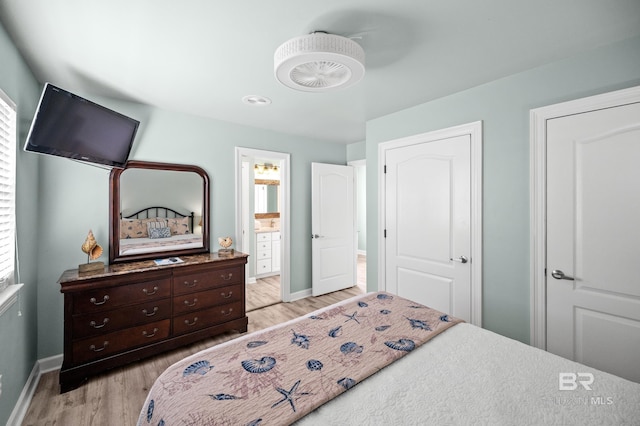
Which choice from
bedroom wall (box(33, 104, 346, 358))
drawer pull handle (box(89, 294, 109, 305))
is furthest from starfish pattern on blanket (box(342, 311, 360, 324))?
bedroom wall (box(33, 104, 346, 358))

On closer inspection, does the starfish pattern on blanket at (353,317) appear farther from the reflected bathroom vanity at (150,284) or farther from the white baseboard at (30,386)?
the white baseboard at (30,386)

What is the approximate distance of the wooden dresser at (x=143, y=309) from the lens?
207 cm

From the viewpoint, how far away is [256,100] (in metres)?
2.60

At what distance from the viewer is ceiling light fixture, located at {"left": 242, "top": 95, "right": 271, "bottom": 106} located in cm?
253

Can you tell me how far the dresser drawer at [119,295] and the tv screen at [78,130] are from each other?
3.31 feet

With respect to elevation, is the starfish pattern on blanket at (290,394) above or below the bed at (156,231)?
below

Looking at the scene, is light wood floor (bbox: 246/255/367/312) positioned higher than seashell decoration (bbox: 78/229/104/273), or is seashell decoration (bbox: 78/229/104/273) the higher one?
seashell decoration (bbox: 78/229/104/273)

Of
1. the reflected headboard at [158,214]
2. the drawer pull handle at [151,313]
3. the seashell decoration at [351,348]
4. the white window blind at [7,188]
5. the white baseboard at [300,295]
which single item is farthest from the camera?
the white baseboard at [300,295]

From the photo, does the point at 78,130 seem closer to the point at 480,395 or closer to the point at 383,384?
the point at 383,384

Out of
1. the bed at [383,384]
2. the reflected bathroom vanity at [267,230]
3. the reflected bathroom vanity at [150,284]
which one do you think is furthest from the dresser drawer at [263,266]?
the bed at [383,384]

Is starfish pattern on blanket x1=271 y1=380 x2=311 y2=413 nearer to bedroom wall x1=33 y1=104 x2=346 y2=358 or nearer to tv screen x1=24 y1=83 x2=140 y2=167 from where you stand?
tv screen x1=24 y1=83 x2=140 y2=167

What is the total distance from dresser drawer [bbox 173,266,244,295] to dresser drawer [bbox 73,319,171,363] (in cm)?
31

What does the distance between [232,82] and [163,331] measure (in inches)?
86.7

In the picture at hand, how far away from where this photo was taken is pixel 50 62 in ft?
6.18
